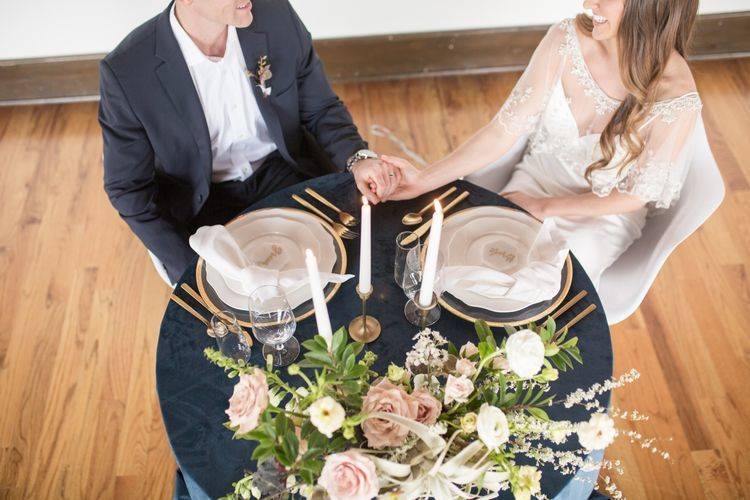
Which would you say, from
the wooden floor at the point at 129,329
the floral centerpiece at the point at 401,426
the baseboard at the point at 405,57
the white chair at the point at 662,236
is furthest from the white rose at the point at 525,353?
the baseboard at the point at 405,57

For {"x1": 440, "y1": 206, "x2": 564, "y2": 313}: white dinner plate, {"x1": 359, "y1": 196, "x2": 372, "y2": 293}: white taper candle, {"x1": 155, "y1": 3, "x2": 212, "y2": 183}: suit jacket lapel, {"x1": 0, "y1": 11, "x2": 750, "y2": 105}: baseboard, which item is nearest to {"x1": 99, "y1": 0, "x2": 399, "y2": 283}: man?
{"x1": 155, "y1": 3, "x2": 212, "y2": 183}: suit jacket lapel

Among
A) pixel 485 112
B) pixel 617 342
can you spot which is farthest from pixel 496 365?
pixel 485 112

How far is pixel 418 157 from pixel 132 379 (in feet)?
4.83

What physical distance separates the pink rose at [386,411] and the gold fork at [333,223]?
680 mm

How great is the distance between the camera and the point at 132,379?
233 centimetres

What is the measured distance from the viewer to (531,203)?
1.98 m

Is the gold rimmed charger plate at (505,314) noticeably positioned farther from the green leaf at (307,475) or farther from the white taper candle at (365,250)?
the green leaf at (307,475)

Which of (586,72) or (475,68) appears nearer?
(586,72)

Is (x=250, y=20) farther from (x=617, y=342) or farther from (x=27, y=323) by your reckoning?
(x=617, y=342)

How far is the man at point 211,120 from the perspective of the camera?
5.73 ft

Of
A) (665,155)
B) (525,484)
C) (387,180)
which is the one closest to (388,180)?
(387,180)

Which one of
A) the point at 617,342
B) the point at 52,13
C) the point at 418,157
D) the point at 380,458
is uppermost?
the point at 380,458

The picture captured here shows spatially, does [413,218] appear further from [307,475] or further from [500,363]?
[307,475]

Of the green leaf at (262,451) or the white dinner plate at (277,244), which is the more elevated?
the green leaf at (262,451)
